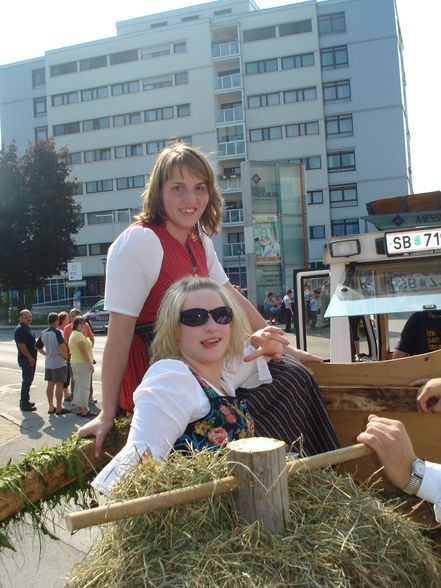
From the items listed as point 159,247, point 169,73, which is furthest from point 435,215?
point 169,73

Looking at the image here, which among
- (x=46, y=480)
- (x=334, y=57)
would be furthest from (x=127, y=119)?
(x=46, y=480)

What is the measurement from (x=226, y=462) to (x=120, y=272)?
108cm

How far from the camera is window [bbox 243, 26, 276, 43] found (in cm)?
4906

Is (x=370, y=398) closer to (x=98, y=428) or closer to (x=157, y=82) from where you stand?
(x=98, y=428)

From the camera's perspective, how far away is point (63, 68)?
5450 centimetres

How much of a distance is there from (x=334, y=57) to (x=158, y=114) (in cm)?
1550

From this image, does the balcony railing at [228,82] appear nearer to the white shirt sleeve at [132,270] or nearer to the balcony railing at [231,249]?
the balcony railing at [231,249]

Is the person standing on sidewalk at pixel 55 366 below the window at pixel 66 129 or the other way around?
below

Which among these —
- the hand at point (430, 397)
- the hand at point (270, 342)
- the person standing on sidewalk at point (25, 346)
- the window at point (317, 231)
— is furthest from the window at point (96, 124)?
the hand at point (430, 397)

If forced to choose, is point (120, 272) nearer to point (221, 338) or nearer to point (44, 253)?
point (221, 338)

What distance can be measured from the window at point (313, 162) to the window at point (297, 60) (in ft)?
24.8

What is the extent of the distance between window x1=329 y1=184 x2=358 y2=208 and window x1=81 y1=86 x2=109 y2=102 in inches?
871

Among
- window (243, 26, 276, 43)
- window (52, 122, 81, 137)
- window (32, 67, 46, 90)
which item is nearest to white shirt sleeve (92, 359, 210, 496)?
window (243, 26, 276, 43)

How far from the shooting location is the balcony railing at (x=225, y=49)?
49.6 metres
